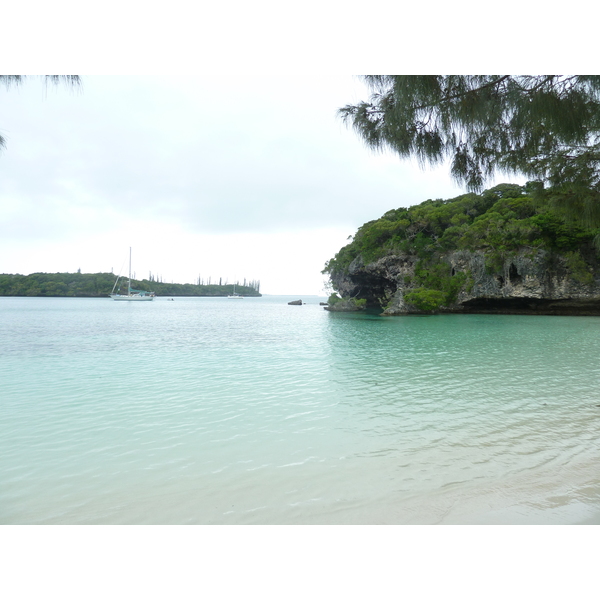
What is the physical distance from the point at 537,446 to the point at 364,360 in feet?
21.0

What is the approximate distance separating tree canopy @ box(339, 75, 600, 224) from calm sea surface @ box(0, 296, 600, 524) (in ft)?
9.85

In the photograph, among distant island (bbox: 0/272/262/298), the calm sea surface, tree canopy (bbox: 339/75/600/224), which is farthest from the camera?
distant island (bbox: 0/272/262/298)

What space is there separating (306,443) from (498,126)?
12.8ft

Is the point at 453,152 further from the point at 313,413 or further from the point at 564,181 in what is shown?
the point at 313,413

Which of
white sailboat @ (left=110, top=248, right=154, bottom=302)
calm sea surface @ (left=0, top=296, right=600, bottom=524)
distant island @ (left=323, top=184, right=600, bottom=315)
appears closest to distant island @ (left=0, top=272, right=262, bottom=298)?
white sailboat @ (left=110, top=248, right=154, bottom=302)

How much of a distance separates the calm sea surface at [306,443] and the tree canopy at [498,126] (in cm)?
300

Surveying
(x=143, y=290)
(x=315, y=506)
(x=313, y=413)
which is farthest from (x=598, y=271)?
(x=143, y=290)

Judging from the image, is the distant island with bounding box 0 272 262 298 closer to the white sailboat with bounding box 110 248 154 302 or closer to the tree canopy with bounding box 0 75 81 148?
the white sailboat with bounding box 110 248 154 302

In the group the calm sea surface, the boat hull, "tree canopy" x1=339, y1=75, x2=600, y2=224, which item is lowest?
the calm sea surface

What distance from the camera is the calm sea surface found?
9.28 ft

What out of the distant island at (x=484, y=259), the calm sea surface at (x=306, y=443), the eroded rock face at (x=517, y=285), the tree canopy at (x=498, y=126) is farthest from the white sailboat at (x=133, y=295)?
the tree canopy at (x=498, y=126)

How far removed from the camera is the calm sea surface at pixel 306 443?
Answer: 2.83 m

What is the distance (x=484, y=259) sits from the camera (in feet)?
93.0

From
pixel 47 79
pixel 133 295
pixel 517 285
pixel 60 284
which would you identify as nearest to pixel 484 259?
pixel 517 285
